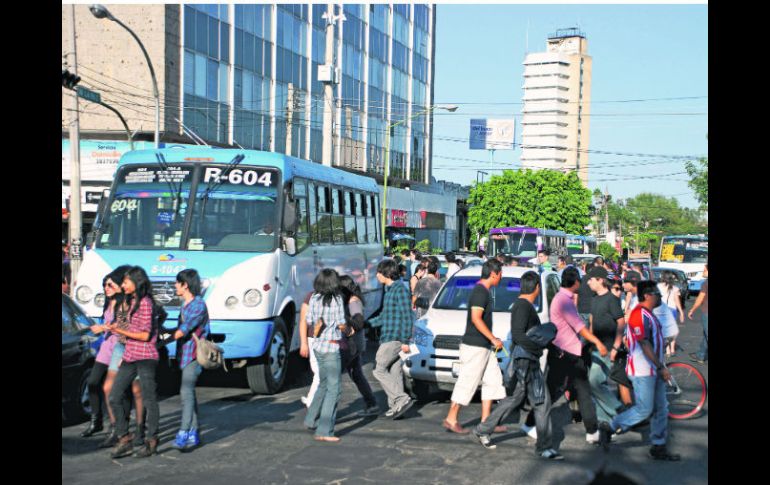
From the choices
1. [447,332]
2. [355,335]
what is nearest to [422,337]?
[447,332]

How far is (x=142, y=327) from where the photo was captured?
8.38m

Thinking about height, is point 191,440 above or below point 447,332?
below

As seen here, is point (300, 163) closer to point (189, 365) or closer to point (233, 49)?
point (189, 365)

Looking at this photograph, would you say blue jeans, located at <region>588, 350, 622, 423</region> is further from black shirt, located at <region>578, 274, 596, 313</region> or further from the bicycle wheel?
black shirt, located at <region>578, 274, 596, 313</region>

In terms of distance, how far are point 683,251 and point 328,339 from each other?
38.1 metres

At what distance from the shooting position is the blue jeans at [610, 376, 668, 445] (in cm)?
879

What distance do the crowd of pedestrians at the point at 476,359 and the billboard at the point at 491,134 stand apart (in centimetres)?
11409

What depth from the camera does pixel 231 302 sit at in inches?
456

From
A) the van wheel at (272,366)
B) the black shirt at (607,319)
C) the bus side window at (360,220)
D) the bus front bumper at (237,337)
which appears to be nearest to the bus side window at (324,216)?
the bus side window at (360,220)

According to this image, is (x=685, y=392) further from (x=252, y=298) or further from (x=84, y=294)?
(x=84, y=294)

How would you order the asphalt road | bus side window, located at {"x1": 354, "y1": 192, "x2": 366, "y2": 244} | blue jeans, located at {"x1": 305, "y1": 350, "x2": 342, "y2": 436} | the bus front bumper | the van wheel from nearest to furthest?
the asphalt road
blue jeans, located at {"x1": 305, "y1": 350, "x2": 342, "y2": 436}
the bus front bumper
the van wheel
bus side window, located at {"x1": 354, "y1": 192, "x2": 366, "y2": 244}

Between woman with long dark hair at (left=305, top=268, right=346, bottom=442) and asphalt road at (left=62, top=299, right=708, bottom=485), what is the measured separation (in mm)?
270

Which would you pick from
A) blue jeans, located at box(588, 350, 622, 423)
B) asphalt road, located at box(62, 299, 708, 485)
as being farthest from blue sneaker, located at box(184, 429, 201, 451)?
blue jeans, located at box(588, 350, 622, 423)
